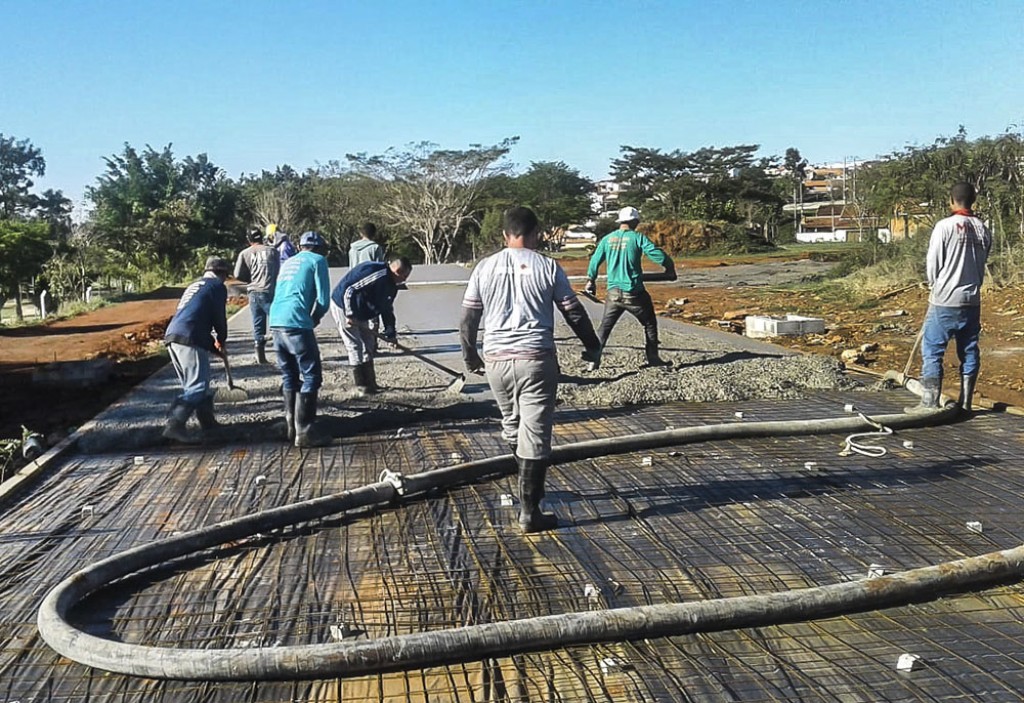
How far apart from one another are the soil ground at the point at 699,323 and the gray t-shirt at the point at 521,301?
168 inches

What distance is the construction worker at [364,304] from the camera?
25.5ft

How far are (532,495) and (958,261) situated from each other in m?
3.81

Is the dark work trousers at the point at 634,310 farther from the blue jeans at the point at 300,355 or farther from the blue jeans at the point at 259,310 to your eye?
the blue jeans at the point at 259,310

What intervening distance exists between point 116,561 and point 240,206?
39.2 metres

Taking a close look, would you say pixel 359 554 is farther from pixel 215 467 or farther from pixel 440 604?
pixel 215 467

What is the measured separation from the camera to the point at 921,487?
5.30m

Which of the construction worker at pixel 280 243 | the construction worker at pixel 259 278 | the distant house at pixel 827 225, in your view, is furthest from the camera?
the distant house at pixel 827 225

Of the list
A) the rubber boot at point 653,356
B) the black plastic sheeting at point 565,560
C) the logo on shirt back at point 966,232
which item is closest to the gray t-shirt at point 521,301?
the black plastic sheeting at point 565,560

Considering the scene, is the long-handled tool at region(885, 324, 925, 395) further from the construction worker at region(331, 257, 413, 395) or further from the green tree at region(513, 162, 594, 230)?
the green tree at region(513, 162, 594, 230)

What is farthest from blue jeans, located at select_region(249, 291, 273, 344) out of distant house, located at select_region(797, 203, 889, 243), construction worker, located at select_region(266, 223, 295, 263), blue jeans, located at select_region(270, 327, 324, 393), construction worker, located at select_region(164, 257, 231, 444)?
distant house, located at select_region(797, 203, 889, 243)

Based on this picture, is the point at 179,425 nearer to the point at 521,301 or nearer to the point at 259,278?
the point at 521,301

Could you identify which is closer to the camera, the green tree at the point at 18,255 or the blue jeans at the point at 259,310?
the blue jeans at the point at 259,310

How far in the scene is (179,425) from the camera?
663cm

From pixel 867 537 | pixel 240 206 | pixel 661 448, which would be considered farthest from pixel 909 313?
pixel 240 206
